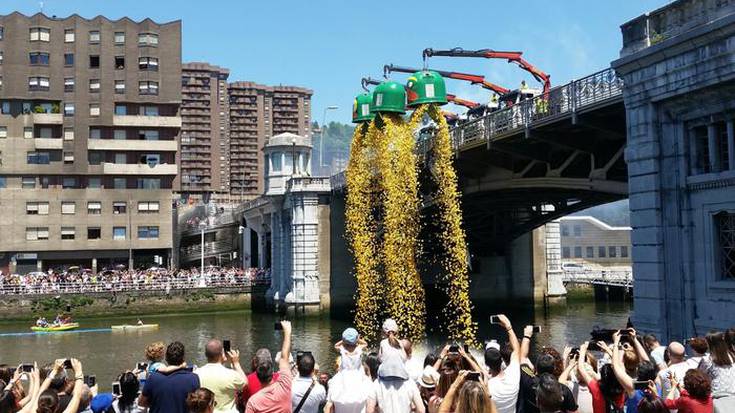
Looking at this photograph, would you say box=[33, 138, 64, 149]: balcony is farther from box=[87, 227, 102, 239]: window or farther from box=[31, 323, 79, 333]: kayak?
box=[31, 323, 79, 333]: kayak

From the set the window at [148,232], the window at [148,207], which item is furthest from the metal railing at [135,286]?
the window at [148,207]

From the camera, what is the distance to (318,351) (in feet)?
133

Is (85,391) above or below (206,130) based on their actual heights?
below

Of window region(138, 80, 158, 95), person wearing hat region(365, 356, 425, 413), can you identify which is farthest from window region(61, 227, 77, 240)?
person wearing hat region(365, 356, 425, 413)

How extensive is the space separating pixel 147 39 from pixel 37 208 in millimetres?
20574

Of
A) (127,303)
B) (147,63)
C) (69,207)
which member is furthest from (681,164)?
(69,207)

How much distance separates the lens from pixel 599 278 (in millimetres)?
71312

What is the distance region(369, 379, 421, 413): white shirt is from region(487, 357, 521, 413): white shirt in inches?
36.4

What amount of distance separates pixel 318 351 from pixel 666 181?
24643 mm

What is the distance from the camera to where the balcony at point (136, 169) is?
75.1 meters

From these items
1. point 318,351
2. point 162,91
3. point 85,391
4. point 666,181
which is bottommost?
point 318,351

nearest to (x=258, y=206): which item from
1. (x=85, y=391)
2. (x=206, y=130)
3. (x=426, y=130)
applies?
(x=426, y=130)

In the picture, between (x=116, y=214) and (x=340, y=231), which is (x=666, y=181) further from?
(x=116, y=214)

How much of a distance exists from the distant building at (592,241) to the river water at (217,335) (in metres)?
31.9
